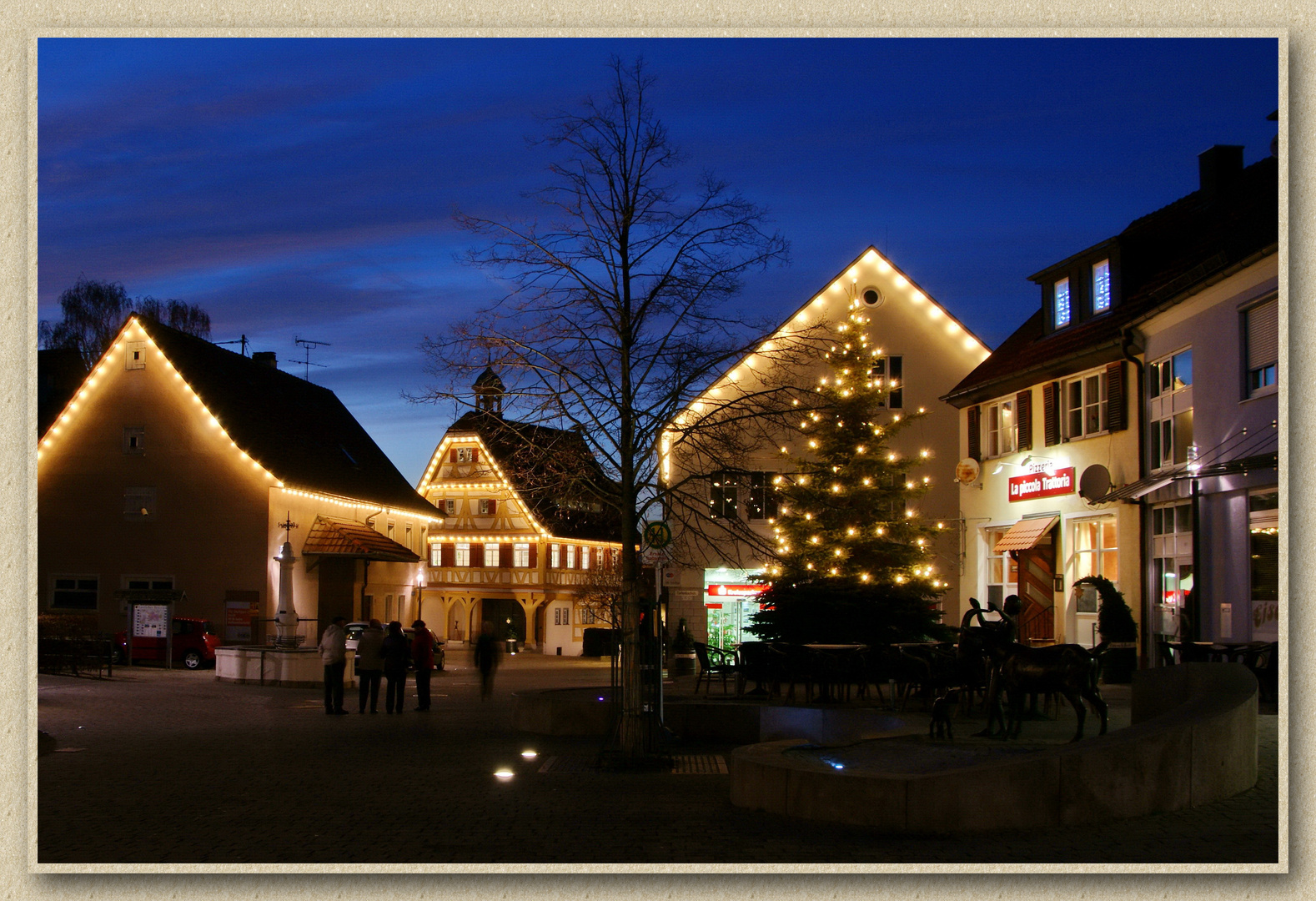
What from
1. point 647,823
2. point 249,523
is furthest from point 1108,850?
point 249,523

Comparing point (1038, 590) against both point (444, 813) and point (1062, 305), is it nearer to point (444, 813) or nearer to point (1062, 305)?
Answer: point (1062, 305)

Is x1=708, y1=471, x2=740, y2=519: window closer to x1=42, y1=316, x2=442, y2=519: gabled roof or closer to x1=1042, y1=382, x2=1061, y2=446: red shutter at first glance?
x1=1042, y1=382, x2=1061, y2=446: red shutter

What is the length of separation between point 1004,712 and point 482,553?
49.6 metres

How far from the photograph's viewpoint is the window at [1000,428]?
31.5 metres

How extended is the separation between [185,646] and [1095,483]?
25478mm

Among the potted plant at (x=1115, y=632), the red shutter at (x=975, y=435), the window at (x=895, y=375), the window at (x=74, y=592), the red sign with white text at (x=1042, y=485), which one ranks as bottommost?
the window at (x=74, y=592)

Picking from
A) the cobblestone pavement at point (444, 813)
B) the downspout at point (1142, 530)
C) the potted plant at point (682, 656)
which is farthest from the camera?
the potted plant at point (682, 656)

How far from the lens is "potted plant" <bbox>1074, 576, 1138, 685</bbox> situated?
23125 mm

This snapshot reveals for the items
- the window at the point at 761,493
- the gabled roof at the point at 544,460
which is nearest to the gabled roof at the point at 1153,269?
the window at the point at 761,493

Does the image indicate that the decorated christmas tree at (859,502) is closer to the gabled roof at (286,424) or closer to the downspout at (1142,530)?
the downspout at (1142,530)

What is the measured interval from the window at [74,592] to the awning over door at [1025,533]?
1142 inches

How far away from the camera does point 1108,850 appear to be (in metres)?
8.02

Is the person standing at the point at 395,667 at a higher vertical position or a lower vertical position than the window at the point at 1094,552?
lower

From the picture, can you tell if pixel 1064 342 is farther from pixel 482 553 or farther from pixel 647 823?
pixel 482 553
